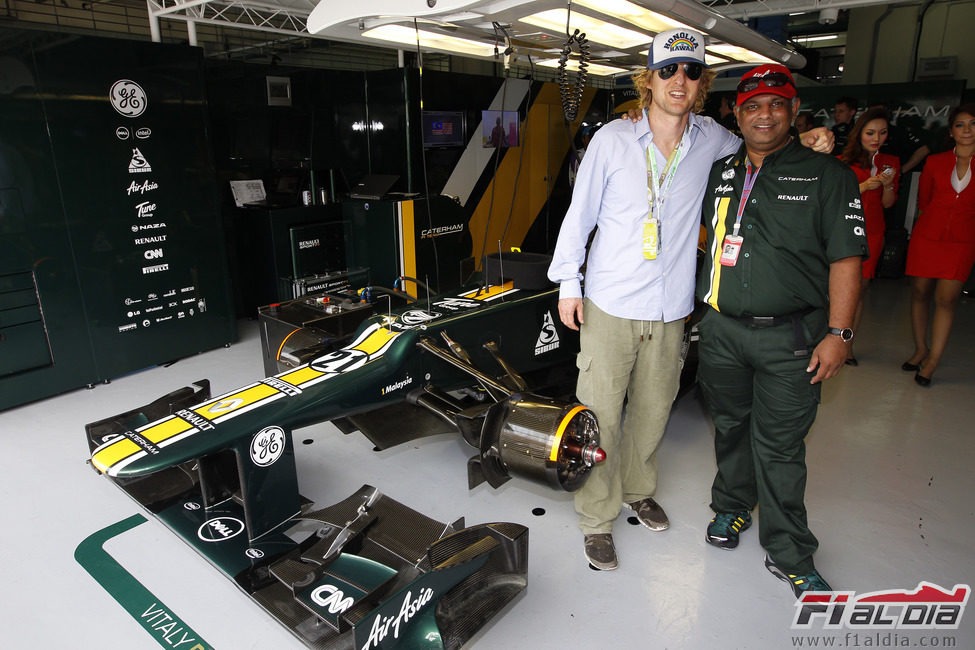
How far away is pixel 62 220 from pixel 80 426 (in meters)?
1.32

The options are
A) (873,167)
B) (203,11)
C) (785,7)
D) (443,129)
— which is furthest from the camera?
(443,129)

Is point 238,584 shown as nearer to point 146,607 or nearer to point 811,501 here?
point 146,607

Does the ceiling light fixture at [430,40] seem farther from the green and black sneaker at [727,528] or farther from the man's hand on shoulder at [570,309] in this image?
the green and black sneaker at [727,528]

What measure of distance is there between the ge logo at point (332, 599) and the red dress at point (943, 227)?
4022 mm

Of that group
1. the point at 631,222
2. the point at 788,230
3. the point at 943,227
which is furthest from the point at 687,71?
the point at 943,227

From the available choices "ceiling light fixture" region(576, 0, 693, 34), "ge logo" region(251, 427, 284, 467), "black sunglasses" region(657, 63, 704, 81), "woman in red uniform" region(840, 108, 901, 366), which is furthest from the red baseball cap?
"woman in red uniform" region(840, 108, 901, 366)

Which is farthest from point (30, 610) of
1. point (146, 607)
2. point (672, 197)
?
point (672, 197)

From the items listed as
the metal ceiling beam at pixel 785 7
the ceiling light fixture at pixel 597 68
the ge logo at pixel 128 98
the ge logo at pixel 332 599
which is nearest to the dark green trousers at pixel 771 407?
the ge logo at pixel 332 599

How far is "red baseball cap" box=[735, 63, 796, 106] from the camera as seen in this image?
2.03m

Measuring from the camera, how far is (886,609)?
7.14ft

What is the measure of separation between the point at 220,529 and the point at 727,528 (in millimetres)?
2041

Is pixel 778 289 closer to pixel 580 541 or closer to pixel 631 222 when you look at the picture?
pixel 631 222

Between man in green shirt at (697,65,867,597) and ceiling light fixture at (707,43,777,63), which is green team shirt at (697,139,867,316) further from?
ceiling light fixture at (707,43,777,63)

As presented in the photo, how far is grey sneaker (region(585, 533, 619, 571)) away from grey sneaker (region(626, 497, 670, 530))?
246 mm
